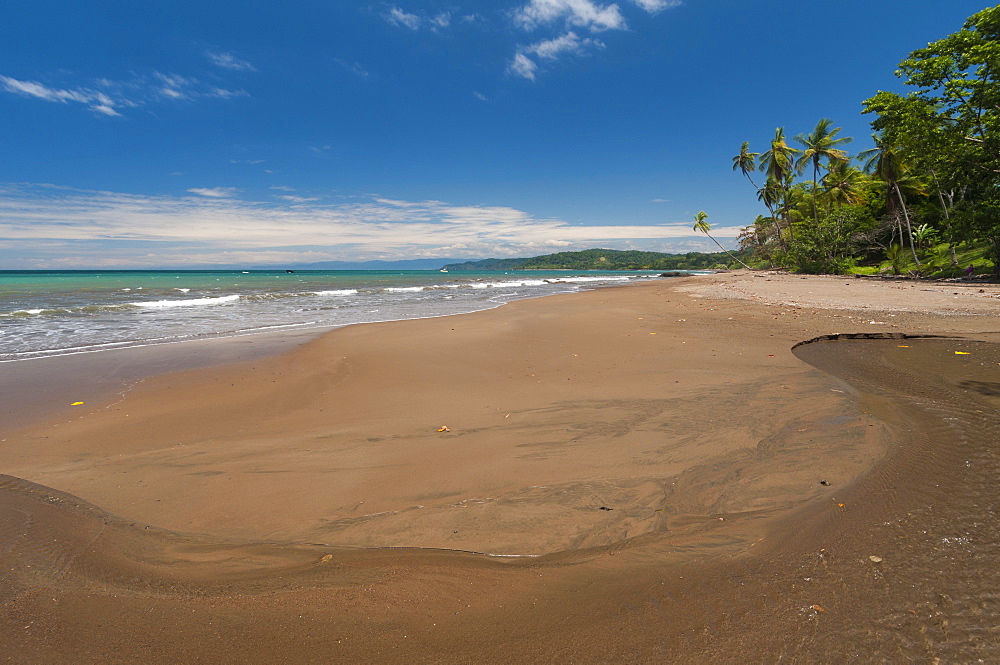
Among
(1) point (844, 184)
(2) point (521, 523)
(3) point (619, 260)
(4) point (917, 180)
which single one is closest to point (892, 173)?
(4) point (917, 180)

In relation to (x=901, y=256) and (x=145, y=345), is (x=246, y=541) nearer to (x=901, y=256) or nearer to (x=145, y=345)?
(x=145, y=345)

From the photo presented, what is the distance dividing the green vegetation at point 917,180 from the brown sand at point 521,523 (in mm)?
18964

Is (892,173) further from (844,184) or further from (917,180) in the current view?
(844,184)

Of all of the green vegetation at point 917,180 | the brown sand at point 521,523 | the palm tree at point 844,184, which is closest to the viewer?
the brown sand at point 521,523

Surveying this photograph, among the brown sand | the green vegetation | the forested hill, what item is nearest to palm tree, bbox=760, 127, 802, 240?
the green vegetation

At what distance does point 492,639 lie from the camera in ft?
5.98

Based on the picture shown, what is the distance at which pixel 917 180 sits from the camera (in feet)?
109

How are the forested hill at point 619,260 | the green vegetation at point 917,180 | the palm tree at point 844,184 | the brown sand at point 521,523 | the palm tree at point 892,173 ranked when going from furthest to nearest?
1. the forested hill at point 619,260
2. the palm tree at point 844,184
3. the palm tree at point 892,173
4. the green vegetation at point 917,180
5. the brown sand at point 521,523

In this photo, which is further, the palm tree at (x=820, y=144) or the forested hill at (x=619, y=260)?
the forested hill at (x=619, y=260)

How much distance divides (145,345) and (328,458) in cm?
914

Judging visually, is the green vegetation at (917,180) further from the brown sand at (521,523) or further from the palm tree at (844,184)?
the brown sand at (521,523)

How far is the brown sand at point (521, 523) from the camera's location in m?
1.81

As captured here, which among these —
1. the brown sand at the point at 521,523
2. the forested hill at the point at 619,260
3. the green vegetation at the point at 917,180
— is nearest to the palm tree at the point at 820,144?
the green vegetation at the point at 917,180

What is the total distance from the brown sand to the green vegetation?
62.2ft
